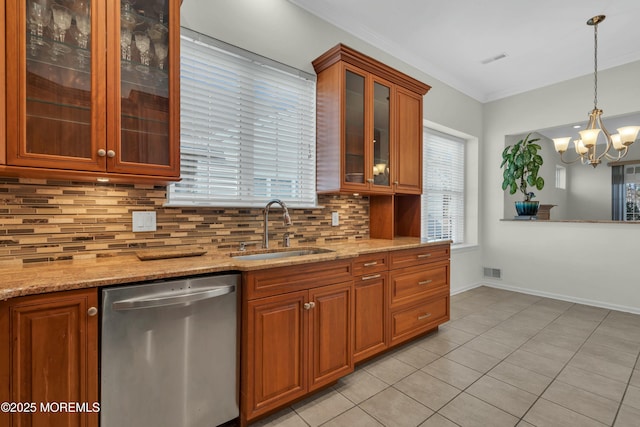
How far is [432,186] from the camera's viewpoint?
4.31m

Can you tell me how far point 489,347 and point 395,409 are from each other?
133 centimetres

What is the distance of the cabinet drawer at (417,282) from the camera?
2.54 m

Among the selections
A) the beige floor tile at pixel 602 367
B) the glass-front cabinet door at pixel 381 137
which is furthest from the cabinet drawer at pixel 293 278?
the beige floor tile at pixel 602 367

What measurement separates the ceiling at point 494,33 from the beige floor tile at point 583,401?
A: 3168 millimetres

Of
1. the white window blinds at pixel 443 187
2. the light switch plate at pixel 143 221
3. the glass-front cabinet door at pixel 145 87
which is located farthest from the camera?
the white window blinds at pixel 443 187

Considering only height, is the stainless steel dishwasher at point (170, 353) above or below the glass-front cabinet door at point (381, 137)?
below

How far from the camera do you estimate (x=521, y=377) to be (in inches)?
87.7

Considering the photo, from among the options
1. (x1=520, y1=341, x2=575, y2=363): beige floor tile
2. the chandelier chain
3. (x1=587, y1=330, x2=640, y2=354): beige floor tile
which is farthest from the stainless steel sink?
the chandelier chain

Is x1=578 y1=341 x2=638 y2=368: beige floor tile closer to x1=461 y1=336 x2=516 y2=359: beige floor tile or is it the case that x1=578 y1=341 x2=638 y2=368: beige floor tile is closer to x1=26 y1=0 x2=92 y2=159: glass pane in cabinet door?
x1=461 y1=336 x2=516 y2=359: beige floor tile

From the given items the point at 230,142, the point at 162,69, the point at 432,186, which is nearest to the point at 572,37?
the point at 432,186

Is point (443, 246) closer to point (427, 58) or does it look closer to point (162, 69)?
point (427, 58)

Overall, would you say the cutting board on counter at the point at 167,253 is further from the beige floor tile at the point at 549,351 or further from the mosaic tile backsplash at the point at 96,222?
the beige floor tile at the point at 549,351

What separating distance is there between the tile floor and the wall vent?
1.46 m

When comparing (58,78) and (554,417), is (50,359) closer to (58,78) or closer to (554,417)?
(58,78)
